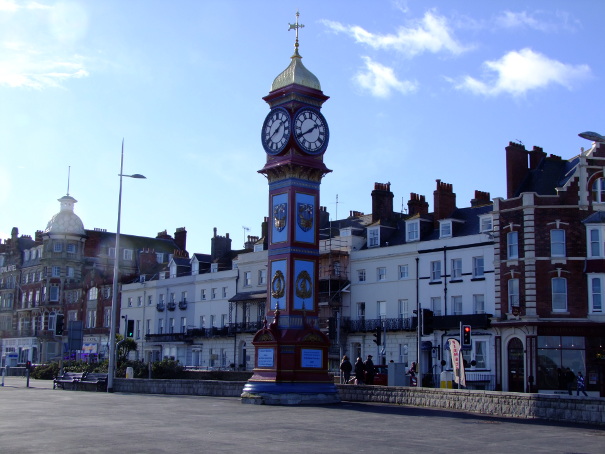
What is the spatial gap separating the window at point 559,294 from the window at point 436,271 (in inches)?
362

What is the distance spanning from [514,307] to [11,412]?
1216 inches

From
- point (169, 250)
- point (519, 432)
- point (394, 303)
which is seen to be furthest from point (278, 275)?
point (169, 250)

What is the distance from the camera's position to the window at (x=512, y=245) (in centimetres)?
4706

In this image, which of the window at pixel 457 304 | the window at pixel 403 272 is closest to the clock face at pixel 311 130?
the window at pixel 457 304

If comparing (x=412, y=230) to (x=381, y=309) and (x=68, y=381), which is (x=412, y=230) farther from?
(x=68, y=381)

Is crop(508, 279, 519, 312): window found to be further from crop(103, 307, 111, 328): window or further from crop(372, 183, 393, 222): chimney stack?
crop(103, 307, 111, 328): window

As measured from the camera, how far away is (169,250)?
103 metres

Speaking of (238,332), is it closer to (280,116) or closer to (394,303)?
(394,303)

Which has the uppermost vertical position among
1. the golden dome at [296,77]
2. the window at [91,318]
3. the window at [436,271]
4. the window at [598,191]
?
the golden dome at [296,77]

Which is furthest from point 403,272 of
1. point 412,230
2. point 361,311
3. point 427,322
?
point 427,322

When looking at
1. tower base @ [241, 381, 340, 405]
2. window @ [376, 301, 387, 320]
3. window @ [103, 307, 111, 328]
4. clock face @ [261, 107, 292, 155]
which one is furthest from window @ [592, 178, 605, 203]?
window @ [103, 307, 111, 328]

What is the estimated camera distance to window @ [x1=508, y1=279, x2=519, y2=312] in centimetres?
4686

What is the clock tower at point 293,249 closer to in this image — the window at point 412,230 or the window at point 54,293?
the window at point 412,230

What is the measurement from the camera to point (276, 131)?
31016 millimetres
